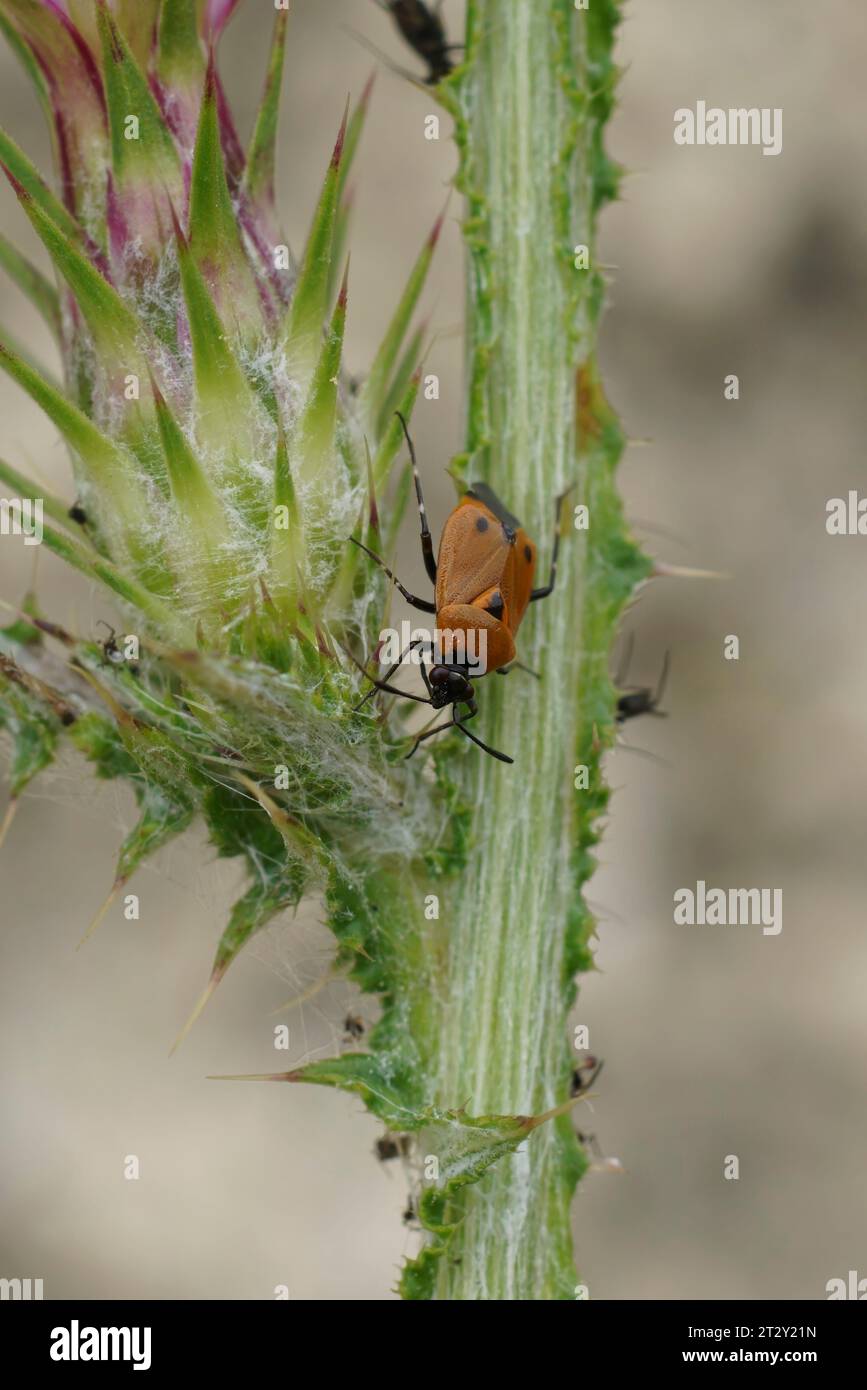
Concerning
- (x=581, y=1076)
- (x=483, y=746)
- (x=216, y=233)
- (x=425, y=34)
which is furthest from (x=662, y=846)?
(x=216, y=233)

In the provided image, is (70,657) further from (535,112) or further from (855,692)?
(855,692)

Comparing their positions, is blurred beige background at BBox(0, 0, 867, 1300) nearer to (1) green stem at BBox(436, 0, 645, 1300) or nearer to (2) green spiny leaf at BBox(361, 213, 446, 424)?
(1) green stem at BBox(436, 0, 645, 1300)

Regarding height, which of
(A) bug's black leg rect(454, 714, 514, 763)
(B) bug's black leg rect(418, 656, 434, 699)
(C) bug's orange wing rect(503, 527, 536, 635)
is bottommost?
(A) bug's black leg rect(454, 714, 514, 763)

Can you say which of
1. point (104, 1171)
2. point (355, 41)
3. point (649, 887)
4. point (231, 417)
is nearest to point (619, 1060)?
point (649, 887)

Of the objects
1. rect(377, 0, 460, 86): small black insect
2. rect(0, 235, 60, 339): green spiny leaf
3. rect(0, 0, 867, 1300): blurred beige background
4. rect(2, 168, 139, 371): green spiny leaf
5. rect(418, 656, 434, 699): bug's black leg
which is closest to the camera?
rect(2, 168, 139, 371): green spiny leaf

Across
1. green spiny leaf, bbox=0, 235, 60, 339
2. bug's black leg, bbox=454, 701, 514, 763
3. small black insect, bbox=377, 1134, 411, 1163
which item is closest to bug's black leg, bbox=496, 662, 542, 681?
bug's black leg, bbox=454, 701, 514, 763

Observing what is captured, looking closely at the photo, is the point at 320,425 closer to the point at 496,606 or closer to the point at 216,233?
Answer: the point at 216,233

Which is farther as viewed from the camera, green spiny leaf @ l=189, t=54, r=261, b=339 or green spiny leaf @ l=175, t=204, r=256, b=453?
green spiny leaf @ l=175, t=204, r=256, b=453
